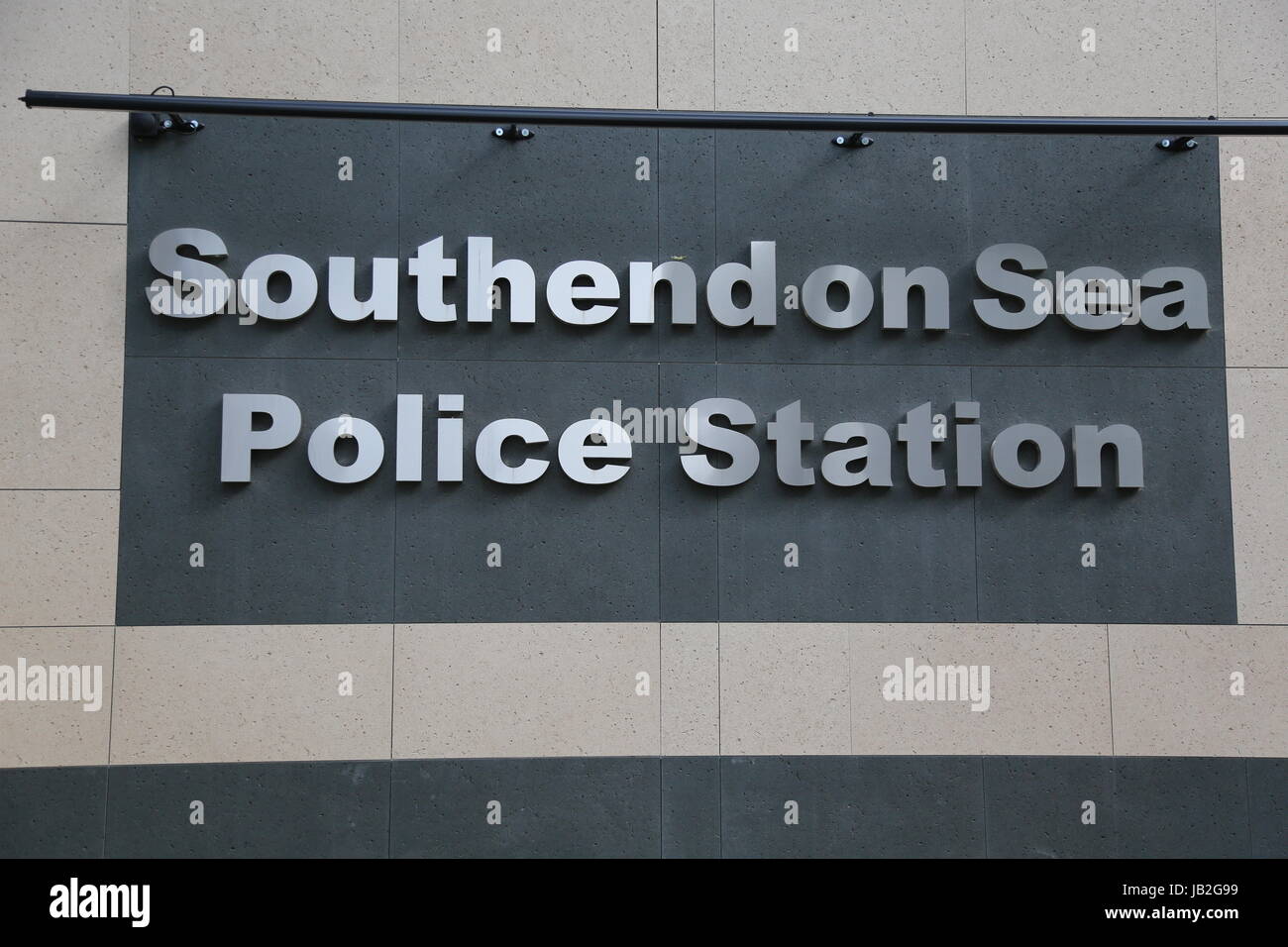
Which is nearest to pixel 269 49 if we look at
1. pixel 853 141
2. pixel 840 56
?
pixel 840 56

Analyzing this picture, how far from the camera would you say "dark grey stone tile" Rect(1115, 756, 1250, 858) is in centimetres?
641

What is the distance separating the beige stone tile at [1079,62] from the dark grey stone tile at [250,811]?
550 centimetres

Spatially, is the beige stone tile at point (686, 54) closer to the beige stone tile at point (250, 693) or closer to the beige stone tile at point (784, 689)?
the beige stone tile at point (784, 689)

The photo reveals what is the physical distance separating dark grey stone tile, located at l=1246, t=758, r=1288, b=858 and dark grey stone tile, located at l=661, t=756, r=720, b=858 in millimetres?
3113

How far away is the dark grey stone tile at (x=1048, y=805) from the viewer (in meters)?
6.40

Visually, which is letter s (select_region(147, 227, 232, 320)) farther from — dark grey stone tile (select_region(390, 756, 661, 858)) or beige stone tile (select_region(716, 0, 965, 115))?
beige stone tile (select_region(716, 0, 965, 115))

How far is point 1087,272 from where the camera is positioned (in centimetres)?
670

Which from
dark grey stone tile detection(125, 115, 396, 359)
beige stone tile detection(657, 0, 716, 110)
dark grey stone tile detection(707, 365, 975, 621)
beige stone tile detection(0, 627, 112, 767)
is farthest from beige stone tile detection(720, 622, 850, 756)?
beige stone tile detection(0, 627, 112, 767)

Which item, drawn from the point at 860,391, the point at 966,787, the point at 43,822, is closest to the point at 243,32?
the point at 860,391

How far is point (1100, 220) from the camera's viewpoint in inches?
267

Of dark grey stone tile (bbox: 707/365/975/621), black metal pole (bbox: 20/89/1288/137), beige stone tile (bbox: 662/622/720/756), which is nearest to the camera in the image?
black metal pole (bbox: 20/89/1288/137)

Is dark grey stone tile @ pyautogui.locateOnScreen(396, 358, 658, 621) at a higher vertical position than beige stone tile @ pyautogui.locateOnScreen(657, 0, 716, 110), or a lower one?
lower
